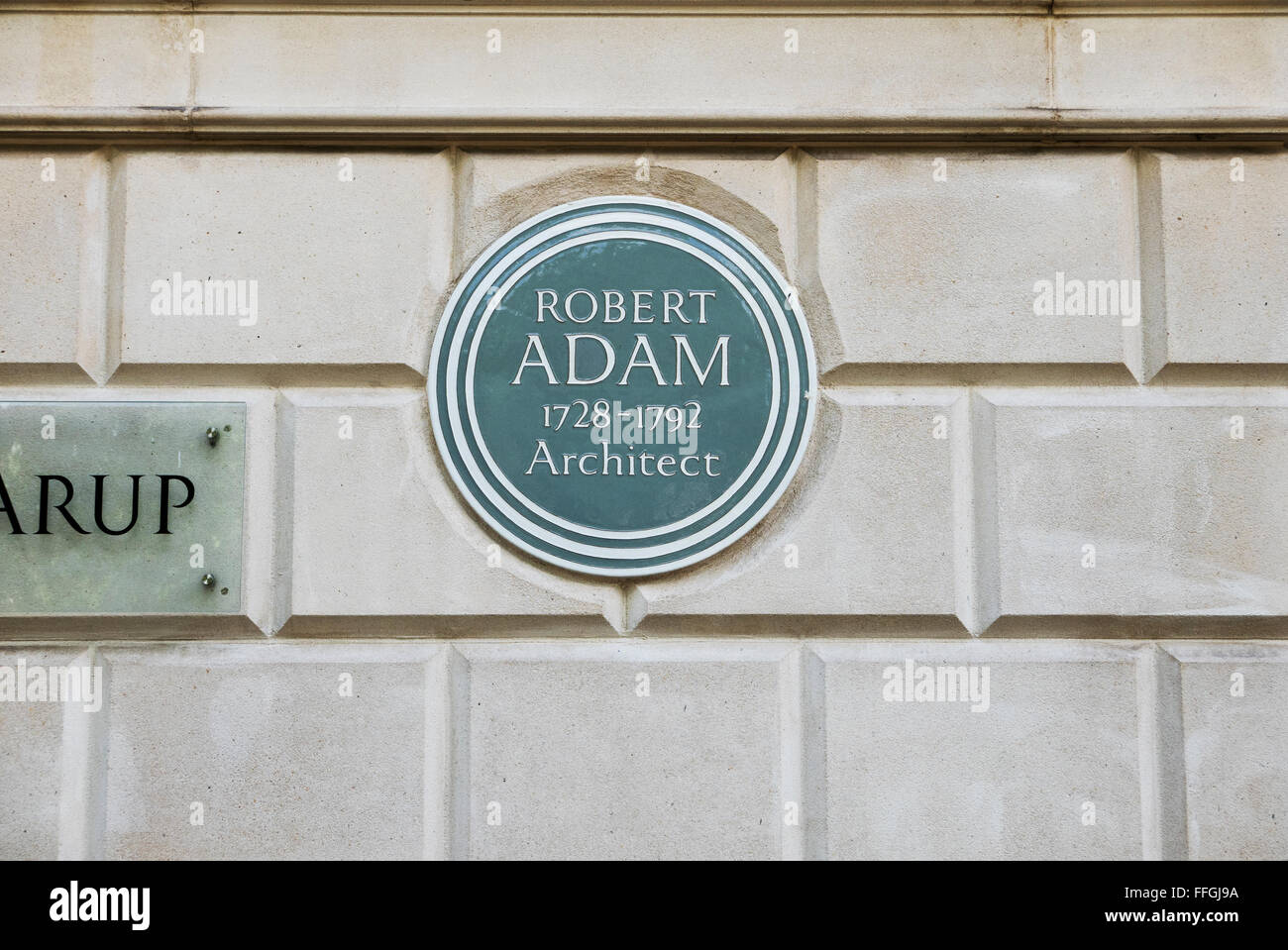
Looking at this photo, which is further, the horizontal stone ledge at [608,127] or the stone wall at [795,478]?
the horizontal stone ledge at [608,127]

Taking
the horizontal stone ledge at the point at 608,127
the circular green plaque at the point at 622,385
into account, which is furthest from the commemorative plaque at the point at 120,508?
the horizontal stone ledge at the point at 608,127

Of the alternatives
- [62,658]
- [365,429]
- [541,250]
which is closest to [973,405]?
[541,250]

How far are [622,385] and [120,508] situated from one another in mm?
1876

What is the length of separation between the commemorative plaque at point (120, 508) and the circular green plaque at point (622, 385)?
2.80 feet

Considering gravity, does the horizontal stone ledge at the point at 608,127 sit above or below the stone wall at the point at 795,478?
above

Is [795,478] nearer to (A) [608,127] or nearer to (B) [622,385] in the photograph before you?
(B) [622,385]

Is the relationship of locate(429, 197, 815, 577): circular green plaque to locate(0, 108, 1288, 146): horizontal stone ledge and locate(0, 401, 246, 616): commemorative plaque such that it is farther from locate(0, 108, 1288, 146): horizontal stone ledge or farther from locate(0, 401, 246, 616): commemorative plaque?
locate(0, 401, 246, 616): commemorative plaque

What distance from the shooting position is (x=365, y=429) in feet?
14.7

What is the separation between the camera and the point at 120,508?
4.41 m

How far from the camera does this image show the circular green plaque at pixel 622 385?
4.44 m

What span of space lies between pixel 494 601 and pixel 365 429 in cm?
79

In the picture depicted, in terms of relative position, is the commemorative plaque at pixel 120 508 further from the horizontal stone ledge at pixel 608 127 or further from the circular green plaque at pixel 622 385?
the horizontal stone ledge at pixel 608 127

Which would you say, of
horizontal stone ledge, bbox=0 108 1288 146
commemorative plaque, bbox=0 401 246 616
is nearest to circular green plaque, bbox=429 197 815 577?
horizontal stone ledge, bbox=0 108 1288 146
